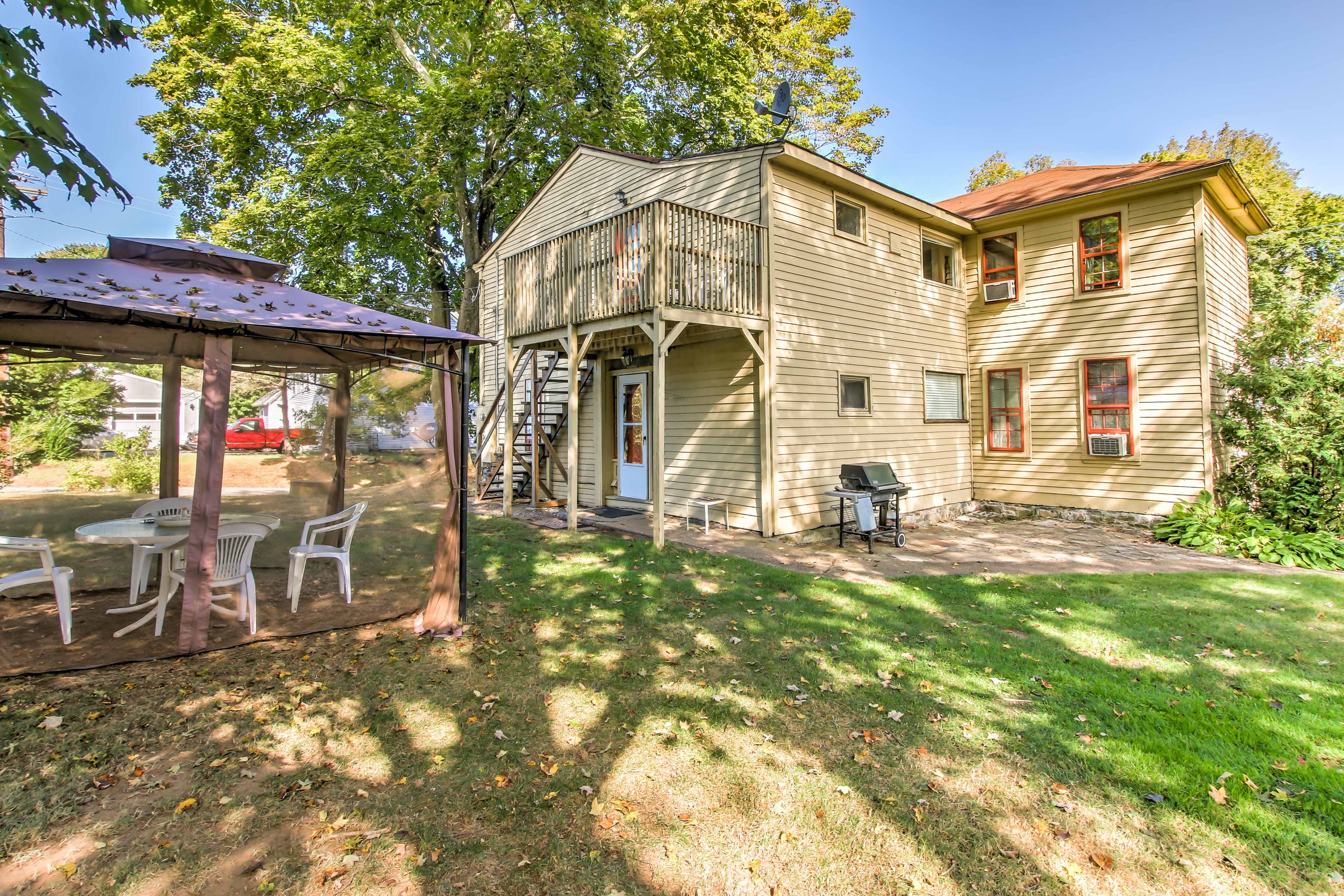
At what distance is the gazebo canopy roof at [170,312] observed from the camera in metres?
4.02

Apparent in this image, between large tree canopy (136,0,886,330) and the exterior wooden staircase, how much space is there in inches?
272

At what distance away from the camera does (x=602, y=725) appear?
3674 millimetres

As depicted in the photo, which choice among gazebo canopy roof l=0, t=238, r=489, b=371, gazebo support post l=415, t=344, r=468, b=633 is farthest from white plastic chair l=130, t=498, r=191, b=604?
gazebo support post l=415, t=344, r=468, b=633

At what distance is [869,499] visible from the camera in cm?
859

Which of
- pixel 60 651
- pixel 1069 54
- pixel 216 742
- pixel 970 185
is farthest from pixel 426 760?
pixel 970 185

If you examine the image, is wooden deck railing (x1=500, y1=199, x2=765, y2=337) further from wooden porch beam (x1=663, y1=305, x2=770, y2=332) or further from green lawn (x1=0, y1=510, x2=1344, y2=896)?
green lawn (x1=0, y1=510, x2=1344, y2=896)

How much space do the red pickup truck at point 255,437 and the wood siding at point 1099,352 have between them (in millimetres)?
11995

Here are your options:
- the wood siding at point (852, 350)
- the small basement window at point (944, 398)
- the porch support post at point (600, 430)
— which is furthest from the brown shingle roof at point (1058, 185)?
the porch support post at point (600, 430)

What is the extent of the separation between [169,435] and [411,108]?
1412 centimetres

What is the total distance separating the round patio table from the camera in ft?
15.8

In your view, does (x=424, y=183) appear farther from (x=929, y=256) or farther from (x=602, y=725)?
(x=602, y=725)

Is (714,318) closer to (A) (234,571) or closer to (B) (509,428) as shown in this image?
(B) (509,428)

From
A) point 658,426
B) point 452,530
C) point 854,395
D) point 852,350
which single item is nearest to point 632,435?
point 658,426

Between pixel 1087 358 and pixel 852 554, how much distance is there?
6.38m
